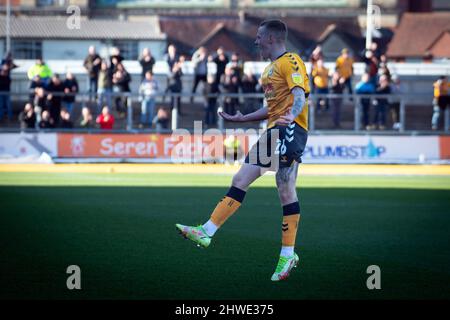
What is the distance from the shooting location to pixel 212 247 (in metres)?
10.9

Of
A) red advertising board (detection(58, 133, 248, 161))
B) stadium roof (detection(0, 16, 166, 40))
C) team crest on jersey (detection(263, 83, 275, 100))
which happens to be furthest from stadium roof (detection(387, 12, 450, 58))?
team crest on jersey (detection(263, 83, 275, 100))

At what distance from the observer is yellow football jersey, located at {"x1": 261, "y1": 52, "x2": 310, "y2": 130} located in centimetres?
916

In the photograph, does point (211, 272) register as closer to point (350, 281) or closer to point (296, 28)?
point (350, 281)

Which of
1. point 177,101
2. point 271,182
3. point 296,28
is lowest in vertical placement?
point 271,182

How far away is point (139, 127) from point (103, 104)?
4.42 feet

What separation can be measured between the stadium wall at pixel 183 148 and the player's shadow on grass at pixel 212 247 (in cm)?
915

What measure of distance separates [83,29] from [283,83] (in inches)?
2434

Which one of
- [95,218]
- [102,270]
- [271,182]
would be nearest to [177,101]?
[271,182]

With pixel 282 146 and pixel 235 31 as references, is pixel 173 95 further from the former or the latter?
pixel 235 31

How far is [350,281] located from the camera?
884cm

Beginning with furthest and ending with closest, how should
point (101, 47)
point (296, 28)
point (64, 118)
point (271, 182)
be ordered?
point (296, 28) < point (101, 47) < point (64, 118) < point (271, 182)

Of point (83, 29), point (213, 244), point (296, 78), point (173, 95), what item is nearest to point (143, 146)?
point (173, 95)

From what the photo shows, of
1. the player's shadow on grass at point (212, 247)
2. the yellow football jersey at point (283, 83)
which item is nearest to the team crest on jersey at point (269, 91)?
the yellow football jersey at point (283, 83)

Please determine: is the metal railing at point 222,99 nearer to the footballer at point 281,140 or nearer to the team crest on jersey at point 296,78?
the footballer at point 281,140
